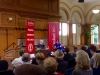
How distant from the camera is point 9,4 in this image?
10180 millimetres

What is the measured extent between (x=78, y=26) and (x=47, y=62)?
1372cm

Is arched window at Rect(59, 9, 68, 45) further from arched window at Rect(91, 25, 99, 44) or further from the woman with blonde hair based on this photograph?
the woman with blonde hair

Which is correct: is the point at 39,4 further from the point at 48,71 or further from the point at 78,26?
the point at 48,71

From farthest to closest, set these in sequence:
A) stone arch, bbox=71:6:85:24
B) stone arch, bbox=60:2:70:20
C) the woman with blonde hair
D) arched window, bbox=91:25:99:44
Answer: arched window, bbox=91:25:99:44 < stone arch, bbox=71:6:85:24 < stone arch, bbox=60:2:70:20 < the woman with blonde hair

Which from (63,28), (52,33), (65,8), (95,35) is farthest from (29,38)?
(95,35)

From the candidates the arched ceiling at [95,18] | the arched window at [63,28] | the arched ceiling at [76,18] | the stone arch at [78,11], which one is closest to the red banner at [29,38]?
the arched window at [63,28]

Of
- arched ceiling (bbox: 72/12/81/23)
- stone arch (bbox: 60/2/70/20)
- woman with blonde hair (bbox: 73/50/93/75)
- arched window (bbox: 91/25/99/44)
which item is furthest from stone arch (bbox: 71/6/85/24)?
woman with blonde hair (bbox: 73/50/93/75)

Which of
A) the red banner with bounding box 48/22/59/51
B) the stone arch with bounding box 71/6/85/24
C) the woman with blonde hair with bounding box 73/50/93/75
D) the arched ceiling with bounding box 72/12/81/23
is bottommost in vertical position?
the woman with blonde hair with bounding box 73/50/93/75

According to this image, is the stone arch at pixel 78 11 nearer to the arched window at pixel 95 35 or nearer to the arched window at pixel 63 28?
the arched window at pixel 63 28

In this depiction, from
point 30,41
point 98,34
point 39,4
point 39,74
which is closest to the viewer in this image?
point 39,74

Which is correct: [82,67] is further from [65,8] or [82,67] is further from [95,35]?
[95,35]

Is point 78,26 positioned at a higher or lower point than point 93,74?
higher

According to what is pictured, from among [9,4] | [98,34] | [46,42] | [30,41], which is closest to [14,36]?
[30,41]

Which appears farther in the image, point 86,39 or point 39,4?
point 86,39
